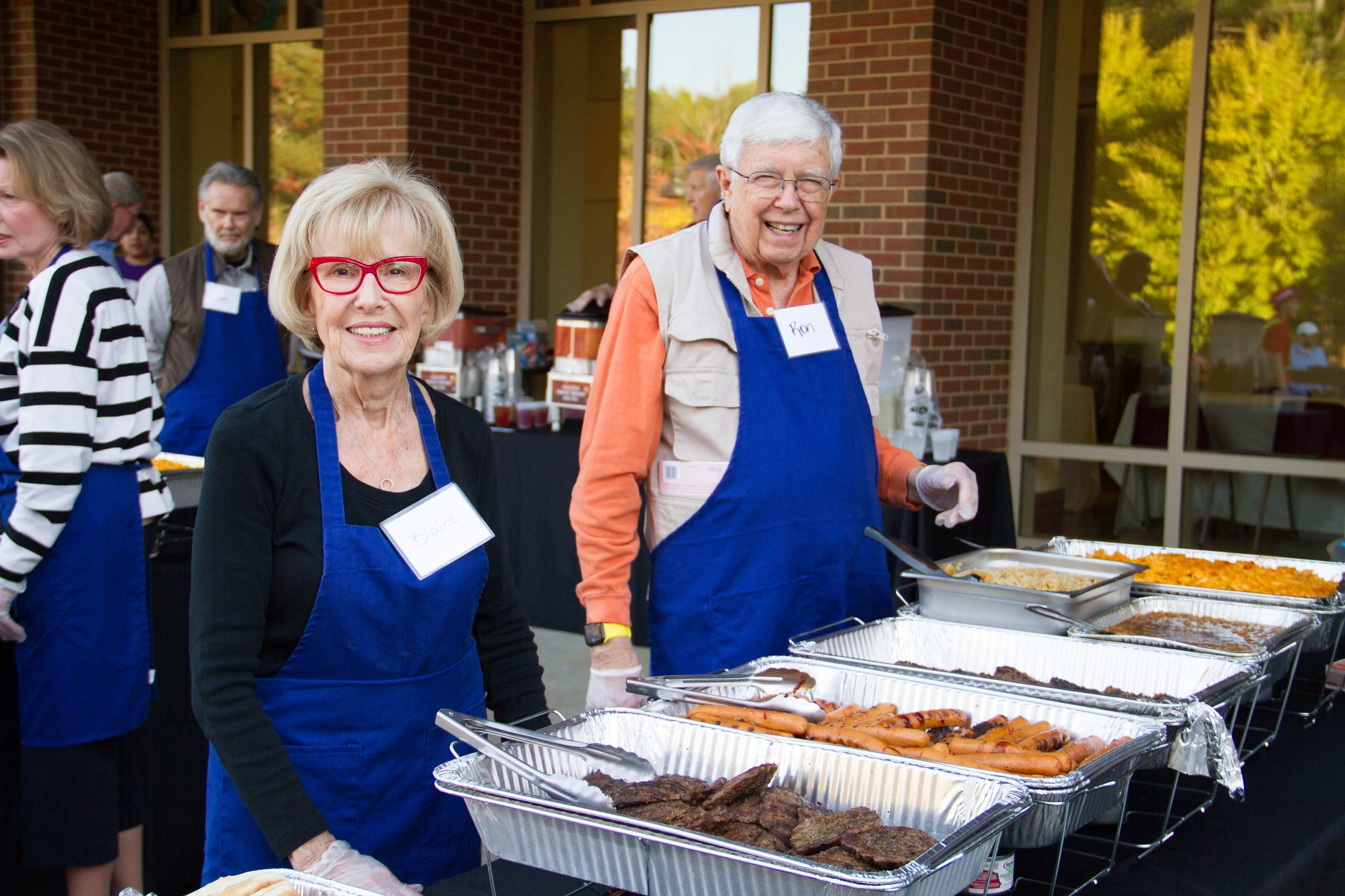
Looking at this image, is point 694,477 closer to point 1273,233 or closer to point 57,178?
point 57,178

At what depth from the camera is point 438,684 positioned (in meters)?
1.81

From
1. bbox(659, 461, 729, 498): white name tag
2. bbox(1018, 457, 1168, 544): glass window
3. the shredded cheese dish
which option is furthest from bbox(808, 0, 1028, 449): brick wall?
bbox(659, 461, 729, 498): white name tag

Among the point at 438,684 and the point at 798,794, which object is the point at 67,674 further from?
the point at 798,794

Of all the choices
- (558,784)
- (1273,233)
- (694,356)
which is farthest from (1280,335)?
(558,784)

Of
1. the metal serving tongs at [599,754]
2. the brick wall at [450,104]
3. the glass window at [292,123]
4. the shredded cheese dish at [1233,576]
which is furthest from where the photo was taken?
the glass window at [292,123]

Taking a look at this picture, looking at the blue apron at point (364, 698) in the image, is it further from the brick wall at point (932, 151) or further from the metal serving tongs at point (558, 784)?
the brick wall at point (932, 151)

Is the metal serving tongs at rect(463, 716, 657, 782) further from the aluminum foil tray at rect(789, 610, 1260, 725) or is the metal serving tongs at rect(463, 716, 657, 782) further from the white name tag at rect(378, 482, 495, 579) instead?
the aluminum foil tray at rect(789, 610, 1260, 725)

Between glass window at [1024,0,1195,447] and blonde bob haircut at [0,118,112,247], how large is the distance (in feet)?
15.3

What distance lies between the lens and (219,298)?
15.9 feet

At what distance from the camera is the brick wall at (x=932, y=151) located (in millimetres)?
5543

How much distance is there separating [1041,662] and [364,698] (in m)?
1.12

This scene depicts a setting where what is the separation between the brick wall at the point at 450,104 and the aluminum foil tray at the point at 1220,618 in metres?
5.19

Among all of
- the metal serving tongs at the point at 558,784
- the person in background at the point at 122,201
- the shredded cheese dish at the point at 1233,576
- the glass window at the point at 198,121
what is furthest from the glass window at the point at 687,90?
the metal serving tongs at the point at 558,784

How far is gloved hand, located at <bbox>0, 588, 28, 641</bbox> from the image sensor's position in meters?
2.50
